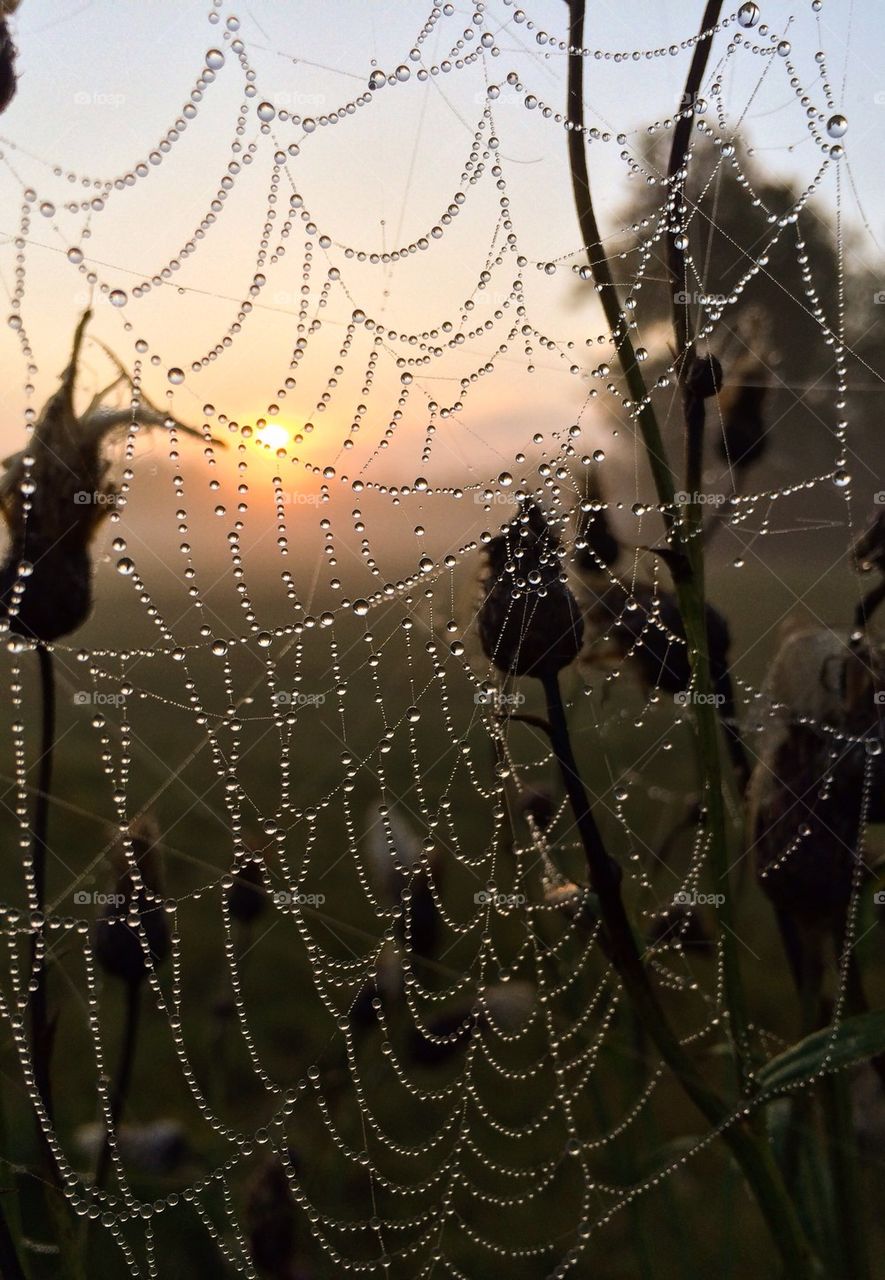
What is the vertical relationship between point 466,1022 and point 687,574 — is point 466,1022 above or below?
below

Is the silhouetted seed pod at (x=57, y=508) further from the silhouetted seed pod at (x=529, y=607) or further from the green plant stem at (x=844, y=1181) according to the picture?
the green plant stem at (x=844, y=1181)

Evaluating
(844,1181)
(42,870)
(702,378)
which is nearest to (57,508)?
(42,870)

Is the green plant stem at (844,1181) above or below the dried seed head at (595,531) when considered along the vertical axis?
below

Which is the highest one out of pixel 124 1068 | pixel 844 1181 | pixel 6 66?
pixel 6 66

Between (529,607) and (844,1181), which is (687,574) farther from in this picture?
(844,1181)

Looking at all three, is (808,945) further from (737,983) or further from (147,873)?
(147,873)

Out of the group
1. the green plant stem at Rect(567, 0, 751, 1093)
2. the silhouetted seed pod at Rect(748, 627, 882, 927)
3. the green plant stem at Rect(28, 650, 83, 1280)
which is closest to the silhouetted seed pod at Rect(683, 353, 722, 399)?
the green plant stem at Rect(567, 0, 751, 1093)

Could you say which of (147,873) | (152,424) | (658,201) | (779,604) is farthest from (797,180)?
(147,873)

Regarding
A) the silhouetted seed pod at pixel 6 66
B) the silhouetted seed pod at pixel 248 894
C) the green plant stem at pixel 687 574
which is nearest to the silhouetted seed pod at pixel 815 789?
the green plant stem at pixel 687 574
